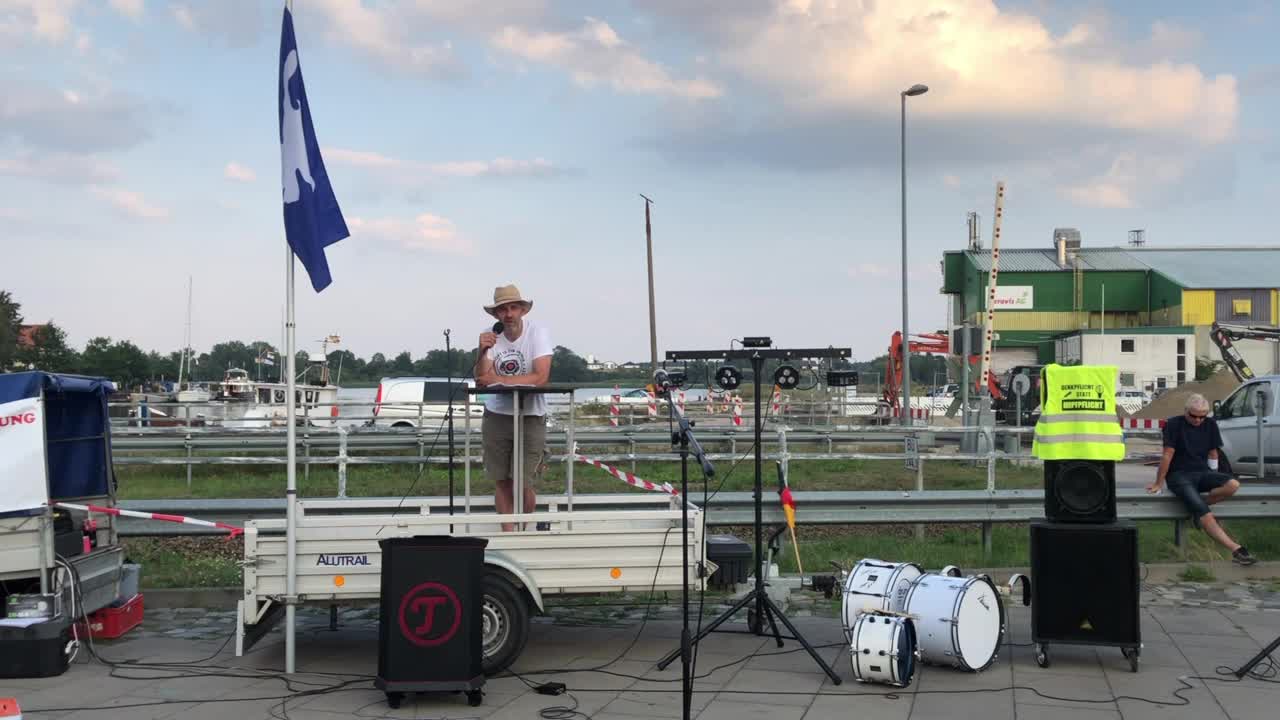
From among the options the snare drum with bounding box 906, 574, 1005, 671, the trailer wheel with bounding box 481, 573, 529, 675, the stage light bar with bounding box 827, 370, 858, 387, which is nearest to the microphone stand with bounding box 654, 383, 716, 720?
the trailer wheel with bounding box 481, 573, 529, 675

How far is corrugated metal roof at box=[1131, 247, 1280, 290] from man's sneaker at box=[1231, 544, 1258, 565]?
56069 millimetres

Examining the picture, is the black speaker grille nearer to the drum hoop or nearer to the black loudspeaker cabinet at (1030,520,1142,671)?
the black loudspeaker cabinet at (1030,520,1142,671)

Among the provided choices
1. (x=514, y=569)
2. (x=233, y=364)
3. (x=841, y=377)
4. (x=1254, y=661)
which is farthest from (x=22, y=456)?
(x=233, y=364)

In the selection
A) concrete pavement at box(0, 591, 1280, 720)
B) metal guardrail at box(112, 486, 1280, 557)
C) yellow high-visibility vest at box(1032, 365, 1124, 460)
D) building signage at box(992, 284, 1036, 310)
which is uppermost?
building signage at box(992, 284, 1036, 310)

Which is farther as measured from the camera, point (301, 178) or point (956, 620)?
point (301, 178)

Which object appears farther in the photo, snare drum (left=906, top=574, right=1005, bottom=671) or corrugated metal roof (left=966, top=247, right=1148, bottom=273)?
corrugated metal roof (left=966, top=247, right=1148, bottom=273)

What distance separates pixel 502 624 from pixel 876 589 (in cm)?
234

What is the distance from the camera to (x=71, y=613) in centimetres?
792

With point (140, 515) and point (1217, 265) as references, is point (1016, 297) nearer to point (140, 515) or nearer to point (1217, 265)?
point (1217, 265)

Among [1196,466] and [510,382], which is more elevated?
[510,382]

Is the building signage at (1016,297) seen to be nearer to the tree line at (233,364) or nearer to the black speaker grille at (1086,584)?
the tree line at (233,364)

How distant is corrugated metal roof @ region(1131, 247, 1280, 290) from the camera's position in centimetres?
6372

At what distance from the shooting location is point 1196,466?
11555 millimetres

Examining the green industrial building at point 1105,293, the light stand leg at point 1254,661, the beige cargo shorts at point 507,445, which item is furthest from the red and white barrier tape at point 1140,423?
the green industrial building at point 1105,293
